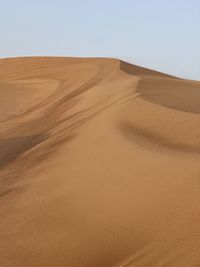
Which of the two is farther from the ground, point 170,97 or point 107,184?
point 107,184

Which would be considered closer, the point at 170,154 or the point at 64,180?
the point at 170,154

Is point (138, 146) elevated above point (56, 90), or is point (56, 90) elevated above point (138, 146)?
point (138, 146)

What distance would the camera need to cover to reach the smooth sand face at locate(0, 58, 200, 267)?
328 cm

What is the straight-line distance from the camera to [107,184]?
4.19 meters

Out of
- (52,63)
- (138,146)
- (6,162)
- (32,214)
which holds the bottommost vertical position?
(52,63)

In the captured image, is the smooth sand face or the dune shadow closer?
the smooth sand face

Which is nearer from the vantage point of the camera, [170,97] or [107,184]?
[107,184]

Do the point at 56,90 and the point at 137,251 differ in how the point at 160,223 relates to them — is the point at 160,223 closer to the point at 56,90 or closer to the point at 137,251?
the point at 137,251

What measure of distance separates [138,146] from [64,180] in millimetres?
682

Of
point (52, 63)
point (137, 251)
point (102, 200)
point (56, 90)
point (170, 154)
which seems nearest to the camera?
point (137, 251)

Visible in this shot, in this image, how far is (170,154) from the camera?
4367mm

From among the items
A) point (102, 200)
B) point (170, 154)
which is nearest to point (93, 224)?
point (102, 200)

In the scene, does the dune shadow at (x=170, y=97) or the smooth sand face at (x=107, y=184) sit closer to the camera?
the smooth sand face at (x=107, y=184)

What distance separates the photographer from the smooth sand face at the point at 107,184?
328 centimetres
